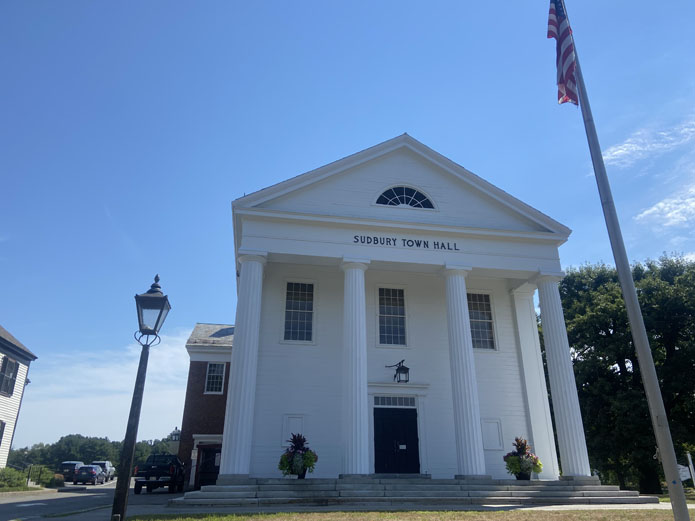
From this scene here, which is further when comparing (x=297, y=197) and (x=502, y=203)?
(x=502, y=203)

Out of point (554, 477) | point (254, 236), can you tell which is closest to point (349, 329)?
point (254, 236)

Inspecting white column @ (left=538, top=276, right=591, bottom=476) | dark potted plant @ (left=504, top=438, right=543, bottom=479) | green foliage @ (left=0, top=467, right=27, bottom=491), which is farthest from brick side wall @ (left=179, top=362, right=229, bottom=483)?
white column @ (left=538, top=276, right=591, bottom=476)

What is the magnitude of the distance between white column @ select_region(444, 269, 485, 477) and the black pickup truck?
13623 mm

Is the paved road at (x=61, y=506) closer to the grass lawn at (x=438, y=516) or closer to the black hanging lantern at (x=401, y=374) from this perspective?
the grass lawn at (x=438, y=516)

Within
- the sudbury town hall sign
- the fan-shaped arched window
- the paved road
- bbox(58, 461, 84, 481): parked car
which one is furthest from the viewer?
bbox(58, 461, 84, 481): parked car

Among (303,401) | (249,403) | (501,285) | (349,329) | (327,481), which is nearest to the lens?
(327,481)

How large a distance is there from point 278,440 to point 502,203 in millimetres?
12268

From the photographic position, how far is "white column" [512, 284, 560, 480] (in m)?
18.9

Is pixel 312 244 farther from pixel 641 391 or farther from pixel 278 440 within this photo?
pixel 641 391

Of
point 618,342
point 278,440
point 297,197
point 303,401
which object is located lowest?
point 278,440

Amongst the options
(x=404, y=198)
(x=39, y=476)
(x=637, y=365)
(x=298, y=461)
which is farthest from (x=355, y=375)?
(x=39, y=476)

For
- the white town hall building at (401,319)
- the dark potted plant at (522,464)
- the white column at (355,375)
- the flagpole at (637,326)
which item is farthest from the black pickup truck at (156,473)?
the flagpole at (637,326)

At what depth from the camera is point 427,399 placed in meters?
18.8

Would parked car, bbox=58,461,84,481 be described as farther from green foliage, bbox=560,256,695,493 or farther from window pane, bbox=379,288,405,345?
green foliage, bbox=560,256,695,493
